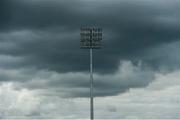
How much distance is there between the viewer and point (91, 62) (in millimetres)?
57750

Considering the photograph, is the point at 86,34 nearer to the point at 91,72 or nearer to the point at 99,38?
the point at 99,38

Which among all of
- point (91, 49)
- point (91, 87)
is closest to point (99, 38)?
point (91, 49)

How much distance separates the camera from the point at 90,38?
5922cm

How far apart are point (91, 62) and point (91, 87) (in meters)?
→ 3.97

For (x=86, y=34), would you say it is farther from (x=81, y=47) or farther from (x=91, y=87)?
(x=91, y=87)

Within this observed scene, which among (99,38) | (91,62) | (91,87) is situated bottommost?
(91,87)

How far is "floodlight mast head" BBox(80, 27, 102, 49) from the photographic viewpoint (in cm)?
5875

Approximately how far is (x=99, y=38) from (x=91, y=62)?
394 centimetres

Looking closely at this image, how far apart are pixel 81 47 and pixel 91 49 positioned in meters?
1.56

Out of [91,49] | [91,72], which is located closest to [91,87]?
[91,72]

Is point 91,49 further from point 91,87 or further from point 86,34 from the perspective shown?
point 91,87

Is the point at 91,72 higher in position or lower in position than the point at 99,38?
lower

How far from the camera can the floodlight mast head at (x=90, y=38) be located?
58750 mm

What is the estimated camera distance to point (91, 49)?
194 ft
